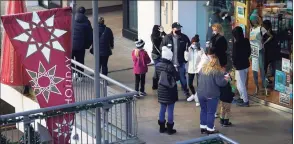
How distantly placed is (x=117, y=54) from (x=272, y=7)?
474cm

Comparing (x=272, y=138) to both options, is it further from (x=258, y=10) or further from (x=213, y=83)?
(x=258, y=10)

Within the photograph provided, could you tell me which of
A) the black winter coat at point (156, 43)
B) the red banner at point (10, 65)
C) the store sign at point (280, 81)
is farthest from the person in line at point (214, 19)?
the red banner at point (10, 65)

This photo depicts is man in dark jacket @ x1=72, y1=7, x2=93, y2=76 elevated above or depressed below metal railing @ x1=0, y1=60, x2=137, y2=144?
above

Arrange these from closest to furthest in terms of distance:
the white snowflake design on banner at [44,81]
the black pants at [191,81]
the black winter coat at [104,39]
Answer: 1. the white snowflake design on banner at [44,81]
2. the black pants at [191,81]
3. the black winter coat at [104,39]

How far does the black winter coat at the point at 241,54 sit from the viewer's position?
523 inches

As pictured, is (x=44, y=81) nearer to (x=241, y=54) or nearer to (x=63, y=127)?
(x=63, y=127)

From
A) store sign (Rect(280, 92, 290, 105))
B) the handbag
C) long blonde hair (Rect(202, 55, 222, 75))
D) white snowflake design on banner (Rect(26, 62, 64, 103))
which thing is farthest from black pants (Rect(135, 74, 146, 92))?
white snowflake design on banner (Rect(26, 62, 64, 103))

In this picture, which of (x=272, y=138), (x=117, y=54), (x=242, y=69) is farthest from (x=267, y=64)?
(x=117, y=54)

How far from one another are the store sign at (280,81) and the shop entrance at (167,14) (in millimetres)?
3262

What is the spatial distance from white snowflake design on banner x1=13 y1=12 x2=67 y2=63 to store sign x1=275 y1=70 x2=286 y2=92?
15.9ft

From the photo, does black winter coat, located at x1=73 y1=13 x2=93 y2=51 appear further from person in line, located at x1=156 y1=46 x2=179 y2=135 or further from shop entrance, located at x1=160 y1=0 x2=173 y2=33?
person in line, located at x1=156 y1=46 x2=179 y2=135

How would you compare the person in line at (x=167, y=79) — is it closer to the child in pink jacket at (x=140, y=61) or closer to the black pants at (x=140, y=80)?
the child in pink jacket at (x=140, y=61)

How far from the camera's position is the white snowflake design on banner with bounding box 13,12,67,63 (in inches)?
418

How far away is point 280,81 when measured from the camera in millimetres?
14070
